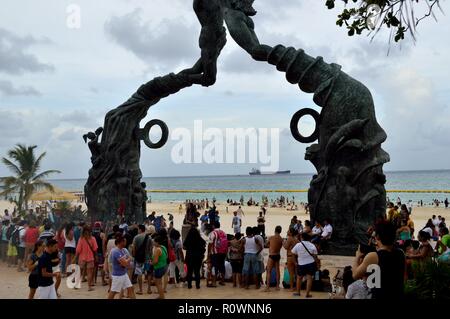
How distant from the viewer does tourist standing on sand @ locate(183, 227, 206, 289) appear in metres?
8.86

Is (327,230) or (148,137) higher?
(148,137)

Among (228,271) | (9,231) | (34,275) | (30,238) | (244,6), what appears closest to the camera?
(34,275)

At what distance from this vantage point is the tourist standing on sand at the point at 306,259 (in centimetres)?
814

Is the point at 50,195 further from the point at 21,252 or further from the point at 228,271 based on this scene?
the point at 228,271

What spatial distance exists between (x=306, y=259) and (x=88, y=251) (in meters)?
4.02

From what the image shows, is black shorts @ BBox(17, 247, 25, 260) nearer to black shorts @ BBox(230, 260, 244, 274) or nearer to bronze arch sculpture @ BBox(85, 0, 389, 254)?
bronze arch sculpture @ BBox(85, 0, 389, 254)

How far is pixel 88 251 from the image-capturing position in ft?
29.5

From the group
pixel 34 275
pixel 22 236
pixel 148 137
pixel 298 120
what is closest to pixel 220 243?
pixel 34 275

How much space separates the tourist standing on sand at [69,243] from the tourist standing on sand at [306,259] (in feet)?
15.0

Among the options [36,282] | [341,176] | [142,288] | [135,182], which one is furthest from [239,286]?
[135,182]

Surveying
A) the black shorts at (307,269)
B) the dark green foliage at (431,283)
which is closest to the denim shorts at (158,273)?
the black shorts at (307,269)

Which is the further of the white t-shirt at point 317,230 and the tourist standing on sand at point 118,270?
the white t-shirt at point 317,230

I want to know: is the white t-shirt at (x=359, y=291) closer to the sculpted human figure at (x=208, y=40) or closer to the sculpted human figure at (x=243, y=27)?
the sculpted human figure at (x=243, y=27)
